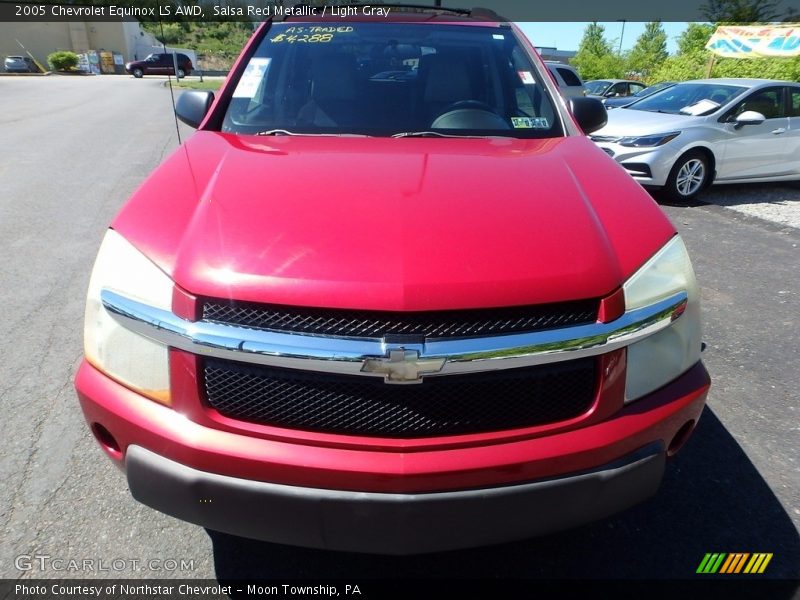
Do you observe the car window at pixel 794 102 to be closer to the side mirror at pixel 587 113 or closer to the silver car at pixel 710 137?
the silver car at pixel 710 137

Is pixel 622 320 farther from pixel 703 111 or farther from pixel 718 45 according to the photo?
pixel 718 45

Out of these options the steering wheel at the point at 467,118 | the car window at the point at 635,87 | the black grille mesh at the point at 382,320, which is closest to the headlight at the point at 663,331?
the black grille mesh at the point at 382,320

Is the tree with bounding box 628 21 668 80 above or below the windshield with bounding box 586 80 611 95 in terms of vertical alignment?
above

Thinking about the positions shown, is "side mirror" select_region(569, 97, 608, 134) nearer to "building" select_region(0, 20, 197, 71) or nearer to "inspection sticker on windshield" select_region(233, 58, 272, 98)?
"inspection sticker on windshield" select_region(233, 58, 272, 98)

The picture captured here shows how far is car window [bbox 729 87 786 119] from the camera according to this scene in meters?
7.85

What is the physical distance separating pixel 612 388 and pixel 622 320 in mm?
196

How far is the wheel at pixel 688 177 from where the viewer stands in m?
7.46

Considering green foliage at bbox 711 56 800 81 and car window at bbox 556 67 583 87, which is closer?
car window at bbox 556 67 583 87

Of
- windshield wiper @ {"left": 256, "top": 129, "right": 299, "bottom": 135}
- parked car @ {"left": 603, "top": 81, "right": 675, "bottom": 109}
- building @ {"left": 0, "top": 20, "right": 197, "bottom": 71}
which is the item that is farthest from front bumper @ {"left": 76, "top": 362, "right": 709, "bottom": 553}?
building @ {"left": 0, "top": 20, "right": 197, "bottom": 71}

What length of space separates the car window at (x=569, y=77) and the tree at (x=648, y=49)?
77.3 feet

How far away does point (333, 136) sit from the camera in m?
2.51

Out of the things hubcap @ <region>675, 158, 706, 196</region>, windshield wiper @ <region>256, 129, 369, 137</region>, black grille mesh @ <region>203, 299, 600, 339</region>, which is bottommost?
hubcap @ <region>675, 158, 706, 196</region>

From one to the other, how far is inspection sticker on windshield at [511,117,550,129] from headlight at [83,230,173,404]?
1.82m

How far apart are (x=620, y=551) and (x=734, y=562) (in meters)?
0.40
